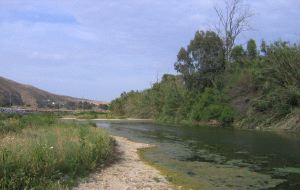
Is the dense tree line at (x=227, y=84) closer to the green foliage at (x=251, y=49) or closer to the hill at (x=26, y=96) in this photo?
the green foliage at (x=251, y=49)

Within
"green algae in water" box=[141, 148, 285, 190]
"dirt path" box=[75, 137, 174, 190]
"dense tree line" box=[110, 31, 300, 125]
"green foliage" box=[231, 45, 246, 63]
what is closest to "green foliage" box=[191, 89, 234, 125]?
"dense tree line" box=[110, 31, 300, 125]

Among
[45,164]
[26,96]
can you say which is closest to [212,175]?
[45,164]

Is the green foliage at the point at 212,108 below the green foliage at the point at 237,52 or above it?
below

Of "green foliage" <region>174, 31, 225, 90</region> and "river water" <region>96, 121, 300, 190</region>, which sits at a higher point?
"green foliage" <region>174, 31, 225, 90</region>

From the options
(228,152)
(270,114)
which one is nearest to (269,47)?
(270,114)

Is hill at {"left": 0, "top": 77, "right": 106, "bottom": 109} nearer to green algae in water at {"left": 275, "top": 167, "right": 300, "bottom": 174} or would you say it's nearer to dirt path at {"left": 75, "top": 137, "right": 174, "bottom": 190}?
dirt path at {"left": 75, "top": 137, "right": 174, "bottom": 190}

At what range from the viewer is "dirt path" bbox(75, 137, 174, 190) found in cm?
1673

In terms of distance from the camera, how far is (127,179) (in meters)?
18.5

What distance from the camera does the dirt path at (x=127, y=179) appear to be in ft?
54.9

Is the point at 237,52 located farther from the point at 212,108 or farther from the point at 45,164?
the point at 45,164

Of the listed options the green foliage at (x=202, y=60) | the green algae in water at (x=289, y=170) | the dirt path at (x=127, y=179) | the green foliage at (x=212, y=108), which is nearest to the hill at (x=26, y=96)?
the green foliage at (x=202, y=60)

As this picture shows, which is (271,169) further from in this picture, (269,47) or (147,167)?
(269,47)

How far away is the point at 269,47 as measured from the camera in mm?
62688

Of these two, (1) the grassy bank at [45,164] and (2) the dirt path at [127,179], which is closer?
(1) the grassy bank at [45,164]
